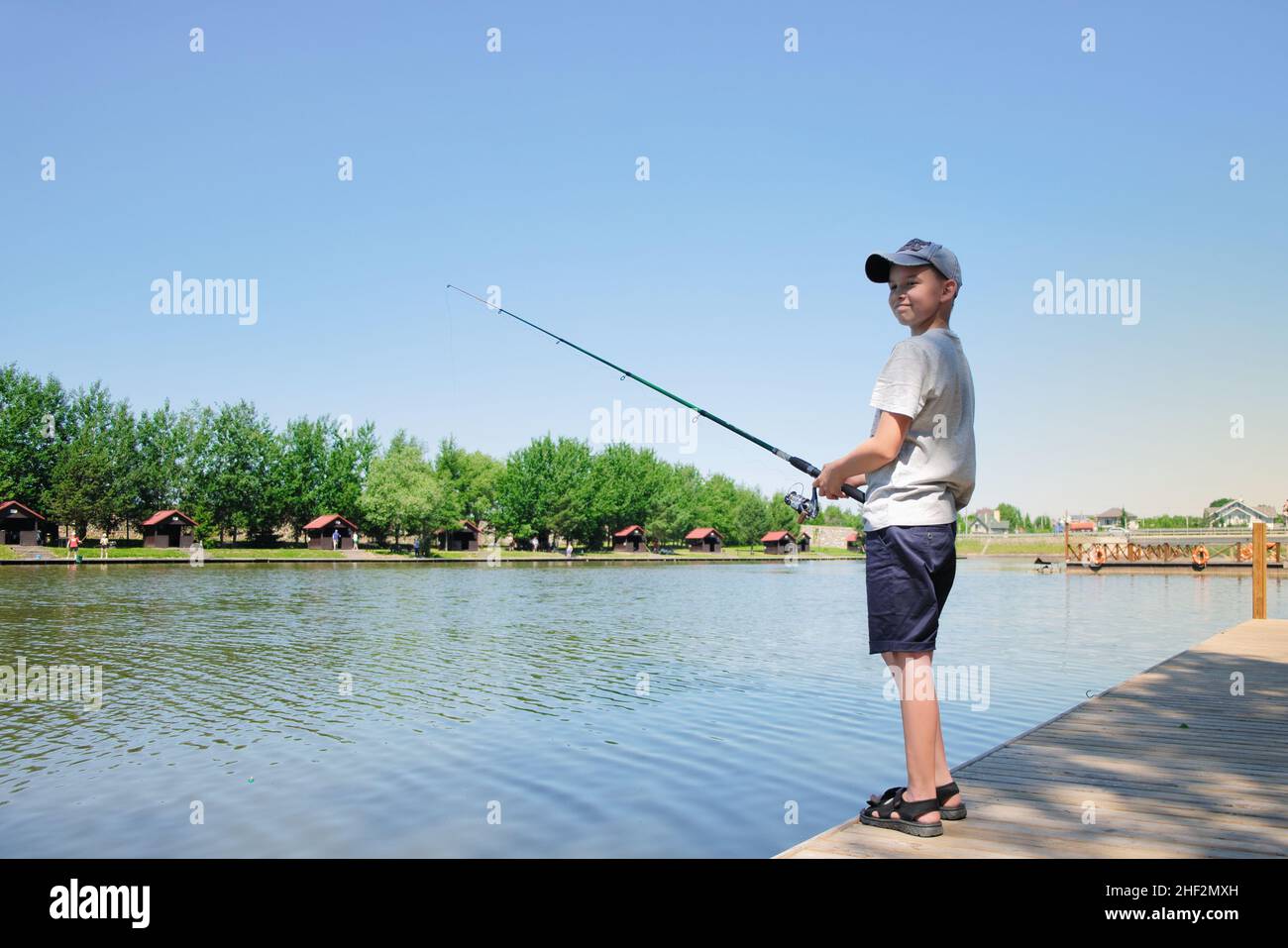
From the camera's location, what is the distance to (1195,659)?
417 inches

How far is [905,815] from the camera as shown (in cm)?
395

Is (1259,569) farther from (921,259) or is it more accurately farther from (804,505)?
(921,259)

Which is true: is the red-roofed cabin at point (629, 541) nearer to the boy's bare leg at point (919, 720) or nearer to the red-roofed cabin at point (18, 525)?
the red-roofed cabin at point (18, 525)

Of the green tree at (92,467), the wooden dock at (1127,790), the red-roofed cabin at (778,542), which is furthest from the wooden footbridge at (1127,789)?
the red-roofed cabin at (778,542)

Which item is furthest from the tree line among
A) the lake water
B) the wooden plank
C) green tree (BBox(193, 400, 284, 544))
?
the wooden plank

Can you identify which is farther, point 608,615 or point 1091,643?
point 608,615

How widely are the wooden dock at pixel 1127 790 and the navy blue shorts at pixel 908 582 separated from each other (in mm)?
833

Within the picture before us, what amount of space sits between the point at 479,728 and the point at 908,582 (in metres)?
6.37

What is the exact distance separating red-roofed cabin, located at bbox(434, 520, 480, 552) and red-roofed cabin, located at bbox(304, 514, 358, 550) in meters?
9.55

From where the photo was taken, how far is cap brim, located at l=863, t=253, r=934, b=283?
4.17 metres
